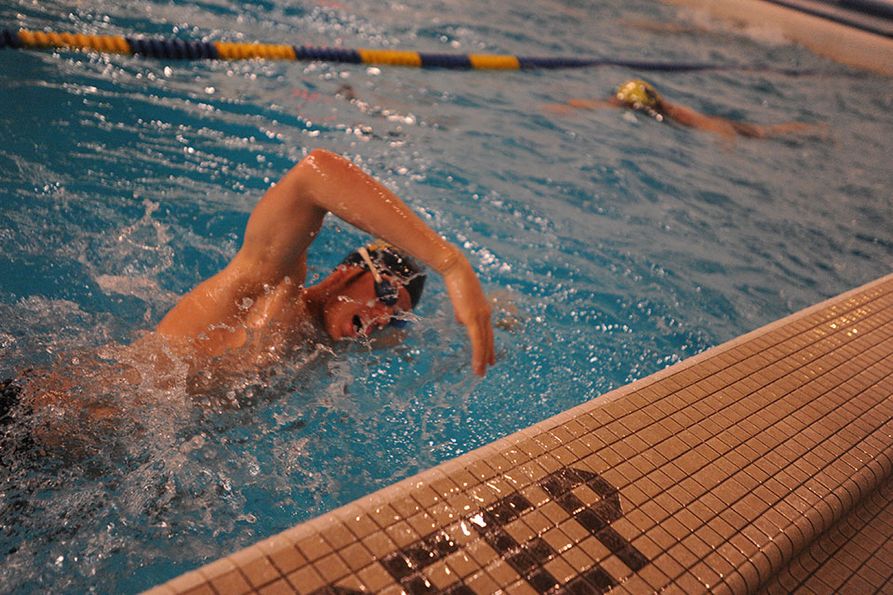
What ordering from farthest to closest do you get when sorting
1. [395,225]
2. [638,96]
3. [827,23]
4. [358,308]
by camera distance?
[827,23]
[638,96]
[358,308]
[395,225]

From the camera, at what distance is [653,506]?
1.77 metres

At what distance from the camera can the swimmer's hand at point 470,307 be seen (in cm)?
206

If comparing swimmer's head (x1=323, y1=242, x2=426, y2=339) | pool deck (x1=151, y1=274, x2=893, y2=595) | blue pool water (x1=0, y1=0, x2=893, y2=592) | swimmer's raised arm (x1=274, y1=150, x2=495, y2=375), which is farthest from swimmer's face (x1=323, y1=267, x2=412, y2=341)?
pool deck (x1=151, y1=274, x2=893, y2=595)

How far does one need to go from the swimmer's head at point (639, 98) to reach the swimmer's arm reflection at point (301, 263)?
19.0 ft

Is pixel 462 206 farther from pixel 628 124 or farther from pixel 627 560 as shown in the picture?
pixel 627 560

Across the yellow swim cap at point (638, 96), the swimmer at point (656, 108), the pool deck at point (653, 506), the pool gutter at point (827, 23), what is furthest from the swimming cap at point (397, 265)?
the pool gutter at point (827, 23)

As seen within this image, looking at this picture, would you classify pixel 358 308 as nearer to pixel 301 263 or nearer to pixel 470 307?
pixel 301 263

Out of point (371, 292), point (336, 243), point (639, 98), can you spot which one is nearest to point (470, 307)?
point (371, 292)

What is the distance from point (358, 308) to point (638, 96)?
5885 mm

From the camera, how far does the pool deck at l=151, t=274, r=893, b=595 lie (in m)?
1.42

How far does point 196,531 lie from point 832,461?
199 cm

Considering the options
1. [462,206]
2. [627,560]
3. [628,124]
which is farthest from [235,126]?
[627,560]

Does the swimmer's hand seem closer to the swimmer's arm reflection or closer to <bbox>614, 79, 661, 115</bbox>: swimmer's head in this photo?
the swimmer's arm reflection

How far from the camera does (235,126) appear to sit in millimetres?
5238
